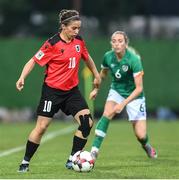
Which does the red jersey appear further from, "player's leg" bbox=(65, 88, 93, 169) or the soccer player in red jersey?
"player's leg" bbox=(65, 88, 93, 169)

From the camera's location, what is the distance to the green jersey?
14195 millimetres

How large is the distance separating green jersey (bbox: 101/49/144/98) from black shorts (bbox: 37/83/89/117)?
1.46 metres

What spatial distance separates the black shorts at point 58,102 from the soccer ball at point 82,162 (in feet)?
2.06

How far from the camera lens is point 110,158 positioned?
15.1 metres

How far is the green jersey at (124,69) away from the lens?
46.6 ft

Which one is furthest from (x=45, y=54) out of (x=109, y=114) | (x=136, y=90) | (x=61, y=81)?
(x=109, y=114)

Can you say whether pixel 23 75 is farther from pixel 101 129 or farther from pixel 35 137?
pixel 101 129

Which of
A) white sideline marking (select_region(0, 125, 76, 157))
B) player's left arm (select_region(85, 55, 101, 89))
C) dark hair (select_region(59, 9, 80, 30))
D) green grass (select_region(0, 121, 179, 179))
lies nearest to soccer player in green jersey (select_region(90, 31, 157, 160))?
player's left arm (select_region(85, 55, 101, 89))

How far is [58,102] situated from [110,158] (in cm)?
260

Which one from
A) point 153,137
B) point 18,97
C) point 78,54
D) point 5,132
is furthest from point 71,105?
point 18,97

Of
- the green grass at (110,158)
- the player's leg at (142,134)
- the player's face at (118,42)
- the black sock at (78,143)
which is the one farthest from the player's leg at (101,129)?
the black sock at (78,143)

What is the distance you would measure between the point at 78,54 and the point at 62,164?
194 centimetres

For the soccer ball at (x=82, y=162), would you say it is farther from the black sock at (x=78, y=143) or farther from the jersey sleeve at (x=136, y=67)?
the jersey sleeve at (x=136, y=67)

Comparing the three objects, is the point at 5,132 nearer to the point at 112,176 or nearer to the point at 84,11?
the point at 112,176
